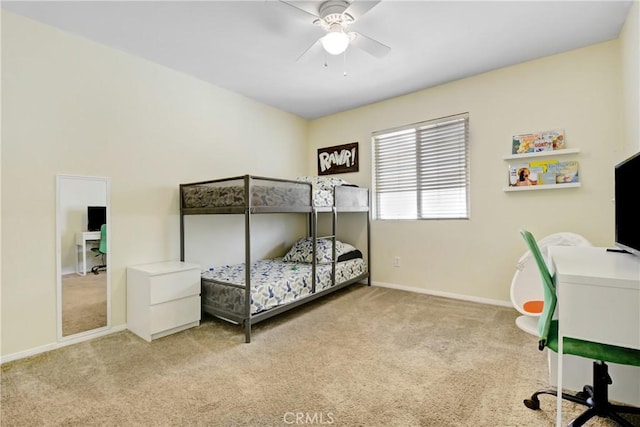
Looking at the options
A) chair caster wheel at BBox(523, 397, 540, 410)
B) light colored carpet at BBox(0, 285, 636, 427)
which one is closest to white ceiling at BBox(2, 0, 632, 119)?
light colored carpet at BBox(0, 285, 636, 427)

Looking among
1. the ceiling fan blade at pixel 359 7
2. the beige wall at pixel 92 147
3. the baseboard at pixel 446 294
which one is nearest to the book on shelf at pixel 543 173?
the baseboard at pixel 446 294

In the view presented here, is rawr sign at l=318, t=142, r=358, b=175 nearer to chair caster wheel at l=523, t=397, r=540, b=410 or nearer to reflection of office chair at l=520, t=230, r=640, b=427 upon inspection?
reflection of office chair at l=520, t=230, r=640, b=427

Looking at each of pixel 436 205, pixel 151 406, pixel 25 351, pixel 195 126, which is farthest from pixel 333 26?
pixel 25 351

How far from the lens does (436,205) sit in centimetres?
359

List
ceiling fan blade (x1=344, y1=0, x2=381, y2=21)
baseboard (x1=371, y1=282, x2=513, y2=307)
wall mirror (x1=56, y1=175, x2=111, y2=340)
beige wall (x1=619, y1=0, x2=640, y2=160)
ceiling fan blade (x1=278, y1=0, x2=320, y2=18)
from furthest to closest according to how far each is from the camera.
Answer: baseboard (x1=371, y1=282, x2=513, y2=307) < wall mirror (x1=56, y1=175, x2=111, y2=340) < beige wall (x1=619, y1=0, x2=640, y2=160) < ceiling fan blade (x1=278, y1=0, x2=320, y2=18) < ceiling fan blade (x1=344, y1=0, x2=381, y2=21)

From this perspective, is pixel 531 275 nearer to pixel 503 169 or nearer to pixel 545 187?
pixel 545 187

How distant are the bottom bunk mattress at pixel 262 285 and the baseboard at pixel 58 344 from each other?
2.56 ft

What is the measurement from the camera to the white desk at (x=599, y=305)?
1122 millimetres

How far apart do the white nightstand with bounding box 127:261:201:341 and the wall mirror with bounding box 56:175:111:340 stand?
0.22 metres

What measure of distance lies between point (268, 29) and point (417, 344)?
108 inches

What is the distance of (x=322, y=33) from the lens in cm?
243

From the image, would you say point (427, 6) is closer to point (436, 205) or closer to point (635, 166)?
point (635, 166)

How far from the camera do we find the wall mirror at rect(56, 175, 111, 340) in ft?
7.70

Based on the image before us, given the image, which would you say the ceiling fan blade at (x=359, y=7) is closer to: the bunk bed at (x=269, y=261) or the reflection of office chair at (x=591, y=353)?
the bunk bed at (x=269, y=261)
